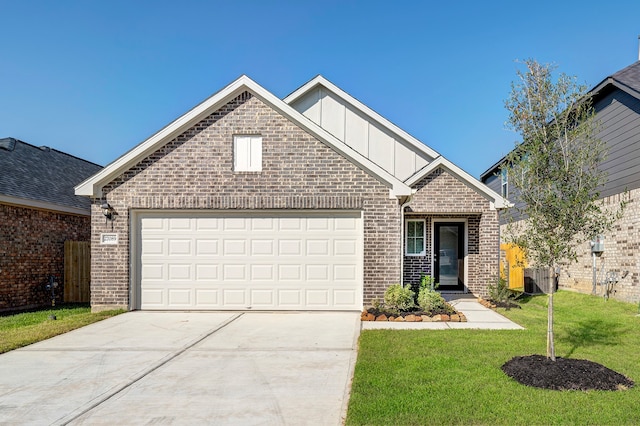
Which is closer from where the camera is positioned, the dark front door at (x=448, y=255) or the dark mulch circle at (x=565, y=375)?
the dark mulch circle at (x=565, y=375)

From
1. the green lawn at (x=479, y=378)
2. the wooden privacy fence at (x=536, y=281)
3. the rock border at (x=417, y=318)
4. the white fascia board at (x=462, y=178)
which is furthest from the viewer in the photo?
the wooden privacy fence at (x=536, y=281)

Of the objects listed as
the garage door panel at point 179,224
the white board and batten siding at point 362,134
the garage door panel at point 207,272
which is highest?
the white board and batten siding at point 362,134

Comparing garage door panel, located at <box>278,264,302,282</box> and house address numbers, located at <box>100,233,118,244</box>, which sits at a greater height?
house address numbers, located at <box>100,233,118,244</box>

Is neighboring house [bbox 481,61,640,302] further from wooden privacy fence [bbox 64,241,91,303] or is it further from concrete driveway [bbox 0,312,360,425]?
wooden privacy fence [bbox 64,241,91,303]

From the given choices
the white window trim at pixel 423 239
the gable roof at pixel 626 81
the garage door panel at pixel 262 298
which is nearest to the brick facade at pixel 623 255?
the gable roof at pixel 626 81

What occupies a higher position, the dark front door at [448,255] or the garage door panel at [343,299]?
the dark front door at [448,255]

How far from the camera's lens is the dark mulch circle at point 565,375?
5230 millimetres

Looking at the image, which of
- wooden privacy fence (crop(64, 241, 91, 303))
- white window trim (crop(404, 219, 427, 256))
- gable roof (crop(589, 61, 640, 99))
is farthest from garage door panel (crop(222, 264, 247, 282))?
gable roof (crop(589, 61, 640, 99))

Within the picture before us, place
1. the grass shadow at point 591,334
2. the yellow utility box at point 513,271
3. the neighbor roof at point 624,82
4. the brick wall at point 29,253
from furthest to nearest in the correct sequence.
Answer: the yellow utility box at point 513,271 < the neighbor roof at point 624,82 < the brick wall at point 29,253 < the grass shadow at point 591,334

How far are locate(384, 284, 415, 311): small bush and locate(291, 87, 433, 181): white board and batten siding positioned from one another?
5.86 metres

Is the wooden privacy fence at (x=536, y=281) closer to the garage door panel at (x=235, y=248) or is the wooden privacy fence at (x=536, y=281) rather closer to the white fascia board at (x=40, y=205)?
the garage door panel at (x=235, y=248)

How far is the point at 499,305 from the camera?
11.8m

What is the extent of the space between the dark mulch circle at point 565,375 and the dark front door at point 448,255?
8448 mm

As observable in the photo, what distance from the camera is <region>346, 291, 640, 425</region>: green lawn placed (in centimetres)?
441
